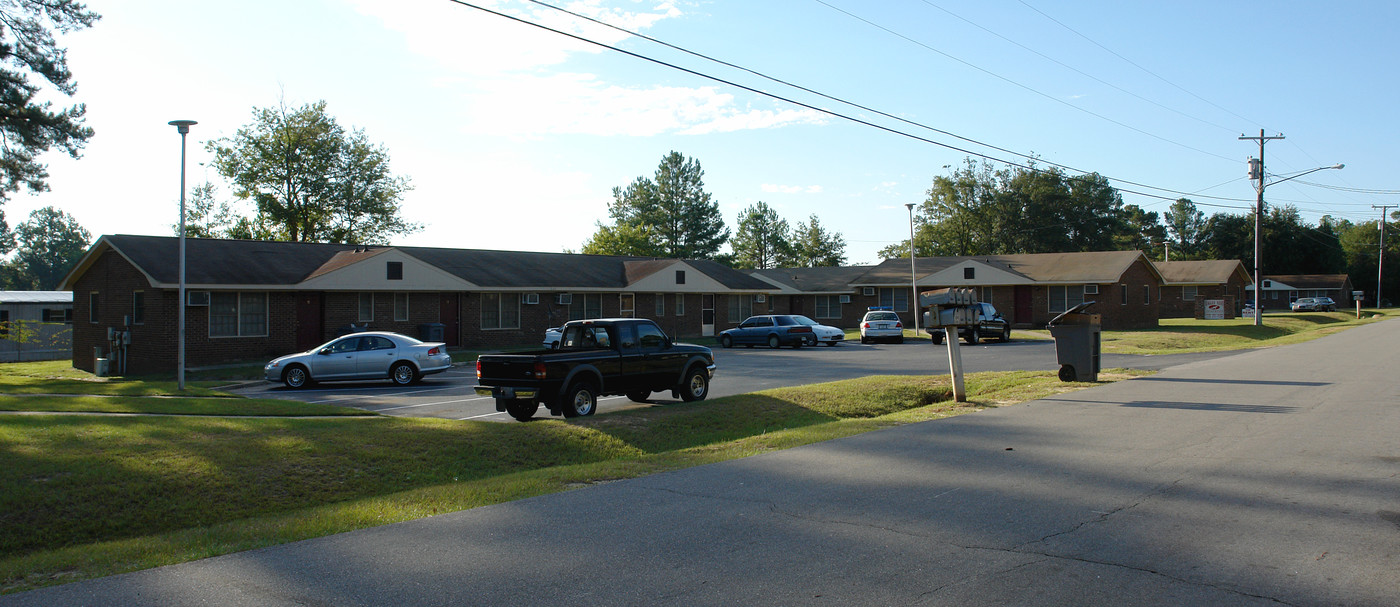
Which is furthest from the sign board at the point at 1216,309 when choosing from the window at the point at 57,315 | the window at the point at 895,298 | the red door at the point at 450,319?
the window at the point at 57,315

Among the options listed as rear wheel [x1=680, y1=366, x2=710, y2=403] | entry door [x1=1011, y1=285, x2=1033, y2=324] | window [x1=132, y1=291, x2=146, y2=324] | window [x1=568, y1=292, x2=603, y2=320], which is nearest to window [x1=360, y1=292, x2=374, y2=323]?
window [x1=132, y1=291, x2=146, y2=324]

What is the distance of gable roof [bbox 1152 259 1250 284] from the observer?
6209 centimetres

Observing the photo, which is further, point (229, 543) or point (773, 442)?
point (773, 442)

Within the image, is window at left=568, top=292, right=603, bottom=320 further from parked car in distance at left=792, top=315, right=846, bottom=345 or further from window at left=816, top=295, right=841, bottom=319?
window at left=816, top=295, right=841, bottom=319

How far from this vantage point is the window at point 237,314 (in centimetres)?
2747

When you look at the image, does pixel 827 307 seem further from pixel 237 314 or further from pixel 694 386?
pixel 694 386

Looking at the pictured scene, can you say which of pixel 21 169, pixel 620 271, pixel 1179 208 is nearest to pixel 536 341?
pixel 620 271

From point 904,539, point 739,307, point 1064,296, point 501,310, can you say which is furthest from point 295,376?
point 1064,296

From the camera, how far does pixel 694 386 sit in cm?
1606

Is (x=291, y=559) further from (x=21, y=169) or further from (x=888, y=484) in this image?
(x=21, y=169)

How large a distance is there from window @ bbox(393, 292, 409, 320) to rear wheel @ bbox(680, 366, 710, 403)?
1894 cm

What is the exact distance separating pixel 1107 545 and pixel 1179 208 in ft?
524

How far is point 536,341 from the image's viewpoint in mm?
36031

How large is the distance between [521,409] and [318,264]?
2124 cm
